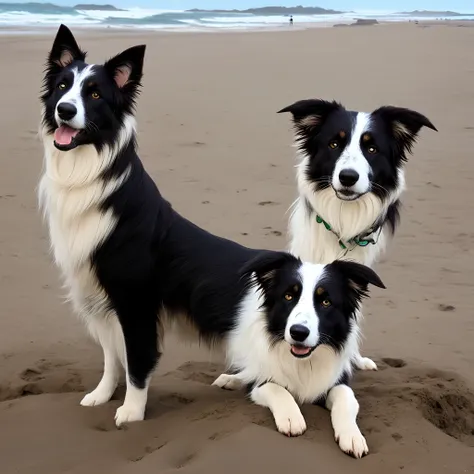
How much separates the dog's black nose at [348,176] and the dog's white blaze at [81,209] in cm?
107

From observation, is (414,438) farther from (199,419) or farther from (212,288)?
(212,288)

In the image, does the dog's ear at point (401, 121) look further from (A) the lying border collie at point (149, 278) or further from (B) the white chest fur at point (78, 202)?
(B) the white chest fur at point (78, 202)

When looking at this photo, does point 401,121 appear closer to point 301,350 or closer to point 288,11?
point 301,350

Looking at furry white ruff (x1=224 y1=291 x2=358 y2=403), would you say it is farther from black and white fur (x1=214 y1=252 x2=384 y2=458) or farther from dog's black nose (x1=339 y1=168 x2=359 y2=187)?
dog's black nose (x1=339 y1=168 x2=359 y2=187)

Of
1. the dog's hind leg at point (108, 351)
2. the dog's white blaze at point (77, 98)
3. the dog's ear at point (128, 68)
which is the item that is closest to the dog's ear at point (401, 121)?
the dog's ear at point (128, 68)

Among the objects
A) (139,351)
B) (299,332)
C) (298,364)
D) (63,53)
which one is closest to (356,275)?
(299,332)

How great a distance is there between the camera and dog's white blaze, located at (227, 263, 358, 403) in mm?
3324

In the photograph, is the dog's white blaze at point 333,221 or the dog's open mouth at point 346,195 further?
the dog's white blaze at point 333,221

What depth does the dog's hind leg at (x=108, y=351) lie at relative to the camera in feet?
12.5

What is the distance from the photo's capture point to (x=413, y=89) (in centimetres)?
1212

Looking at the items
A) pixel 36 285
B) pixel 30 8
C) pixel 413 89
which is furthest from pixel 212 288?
pixel 30 8

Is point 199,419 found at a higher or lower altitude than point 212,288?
lower

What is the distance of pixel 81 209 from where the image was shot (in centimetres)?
354

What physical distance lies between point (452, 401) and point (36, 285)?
3.05m
